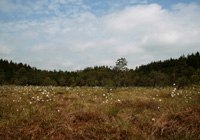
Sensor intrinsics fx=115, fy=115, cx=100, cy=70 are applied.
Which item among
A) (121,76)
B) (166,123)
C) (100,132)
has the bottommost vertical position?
(100,132)

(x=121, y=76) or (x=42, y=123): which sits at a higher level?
(x=121, y=76)

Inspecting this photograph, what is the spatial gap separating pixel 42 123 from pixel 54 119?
1.15 ft

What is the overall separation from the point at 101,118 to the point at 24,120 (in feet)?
8.04

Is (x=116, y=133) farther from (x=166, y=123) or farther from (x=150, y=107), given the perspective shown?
(x=150, y=107)

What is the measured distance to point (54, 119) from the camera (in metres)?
3.62

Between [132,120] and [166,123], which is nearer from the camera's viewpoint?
[166,123]

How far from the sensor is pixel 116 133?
9.25 feet

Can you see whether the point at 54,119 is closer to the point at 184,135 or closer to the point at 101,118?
the point at 101,118

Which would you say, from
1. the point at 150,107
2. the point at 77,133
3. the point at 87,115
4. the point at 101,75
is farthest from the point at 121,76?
the point at 101,75

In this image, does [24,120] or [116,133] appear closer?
[116,133]

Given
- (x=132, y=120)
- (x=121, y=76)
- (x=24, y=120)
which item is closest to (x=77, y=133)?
(x=132, y=120)

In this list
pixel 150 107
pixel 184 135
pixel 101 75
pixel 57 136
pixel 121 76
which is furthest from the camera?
pixel 101 75

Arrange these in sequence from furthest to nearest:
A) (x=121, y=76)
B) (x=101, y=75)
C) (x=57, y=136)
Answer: (x=101, y=75) < (x=121, y=76) < (x=57, y=136)

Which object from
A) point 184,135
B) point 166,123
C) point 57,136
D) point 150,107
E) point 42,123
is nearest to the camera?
point 184,135
